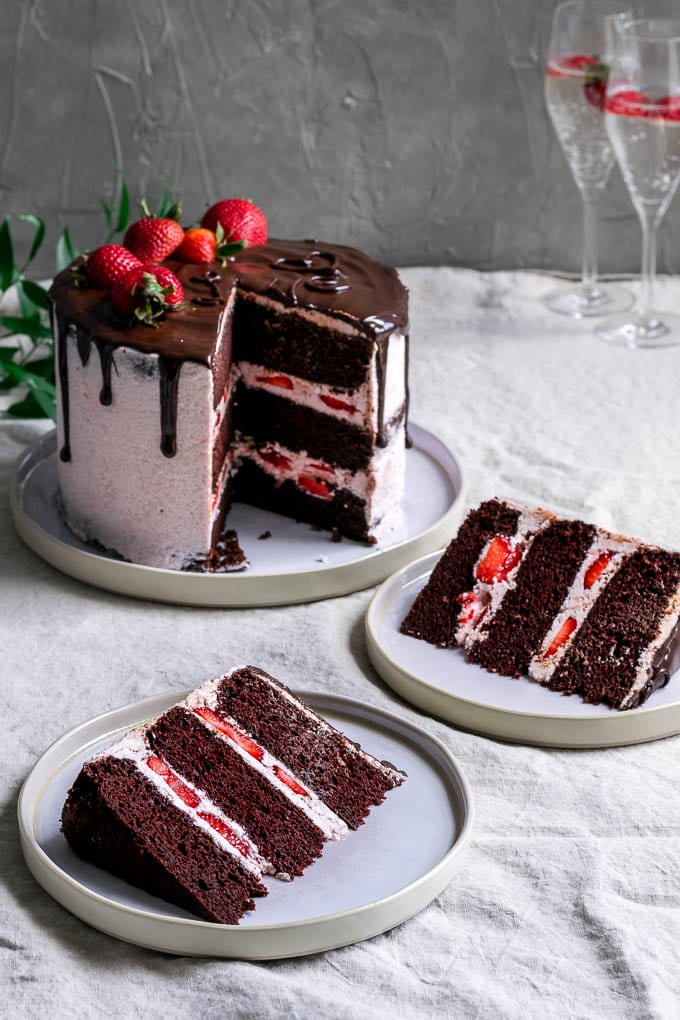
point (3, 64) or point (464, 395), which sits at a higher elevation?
point (3, 64)

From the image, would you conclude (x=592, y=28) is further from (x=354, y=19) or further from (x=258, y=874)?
(x=258, y=874)

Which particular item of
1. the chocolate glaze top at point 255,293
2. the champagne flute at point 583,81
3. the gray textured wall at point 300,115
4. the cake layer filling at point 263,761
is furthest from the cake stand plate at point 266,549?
the gray textured wall at point 300,115

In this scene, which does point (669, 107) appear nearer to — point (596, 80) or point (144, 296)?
point (596, 80)

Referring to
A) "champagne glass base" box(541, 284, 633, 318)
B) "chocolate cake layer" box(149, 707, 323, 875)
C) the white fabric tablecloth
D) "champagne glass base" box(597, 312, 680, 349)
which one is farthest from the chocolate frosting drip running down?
"champagne glass base" box(541, 284, 633, 318)

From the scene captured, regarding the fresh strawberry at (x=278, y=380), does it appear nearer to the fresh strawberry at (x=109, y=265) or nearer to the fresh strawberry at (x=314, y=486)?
the fresh strawberry at (x=314, y=486)

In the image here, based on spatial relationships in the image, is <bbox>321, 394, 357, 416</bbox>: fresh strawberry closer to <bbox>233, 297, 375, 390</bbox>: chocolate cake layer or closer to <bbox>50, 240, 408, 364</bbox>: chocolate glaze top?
<bbox>233, 297, 375, 390</bbox>: chocolate cake layer

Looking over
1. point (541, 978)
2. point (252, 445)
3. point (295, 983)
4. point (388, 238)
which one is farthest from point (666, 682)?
point (388, 238)
